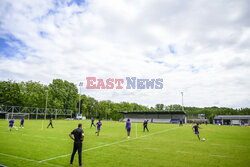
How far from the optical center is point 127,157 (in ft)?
31.9

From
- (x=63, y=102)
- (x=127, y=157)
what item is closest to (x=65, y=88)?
(x=63, y=102)

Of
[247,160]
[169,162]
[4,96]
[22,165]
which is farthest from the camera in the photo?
[4,96]

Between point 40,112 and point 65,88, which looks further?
point 65,88

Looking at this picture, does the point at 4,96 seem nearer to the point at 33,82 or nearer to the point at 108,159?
the point at 33,82

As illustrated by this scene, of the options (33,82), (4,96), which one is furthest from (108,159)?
(33,82)

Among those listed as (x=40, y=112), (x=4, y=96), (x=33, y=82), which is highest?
(x=33, y=82)

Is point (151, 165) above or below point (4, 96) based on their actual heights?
below

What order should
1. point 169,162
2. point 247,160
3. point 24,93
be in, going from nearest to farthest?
point 169,162 → point 247,160 → point 24,93

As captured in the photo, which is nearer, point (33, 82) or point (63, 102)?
point (63, 102)

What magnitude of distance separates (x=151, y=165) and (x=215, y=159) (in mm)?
4224

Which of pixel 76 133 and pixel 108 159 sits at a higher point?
pixel 76 133

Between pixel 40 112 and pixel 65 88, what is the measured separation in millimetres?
15121

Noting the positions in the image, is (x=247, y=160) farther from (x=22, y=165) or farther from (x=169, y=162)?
(x=22, y=165)

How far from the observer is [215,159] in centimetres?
965
